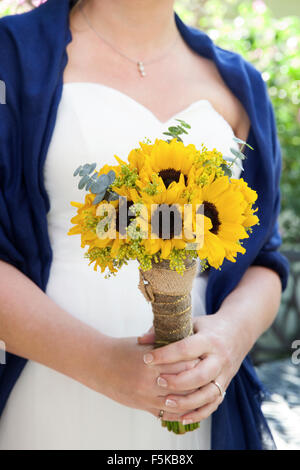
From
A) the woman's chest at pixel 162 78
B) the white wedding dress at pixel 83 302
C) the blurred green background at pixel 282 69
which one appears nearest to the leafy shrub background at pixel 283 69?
the blurred green background at pixel 282 69

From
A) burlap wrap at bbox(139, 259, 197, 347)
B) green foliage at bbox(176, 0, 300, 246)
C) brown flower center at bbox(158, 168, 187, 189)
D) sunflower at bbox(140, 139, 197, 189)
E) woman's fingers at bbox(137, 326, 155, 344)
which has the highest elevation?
sunflower at bbox(140, 139, 197, 189)

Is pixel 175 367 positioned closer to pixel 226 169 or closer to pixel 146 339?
pixel 146 339

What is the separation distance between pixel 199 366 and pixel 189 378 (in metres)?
0.04

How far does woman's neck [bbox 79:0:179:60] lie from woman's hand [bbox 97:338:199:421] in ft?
3.17

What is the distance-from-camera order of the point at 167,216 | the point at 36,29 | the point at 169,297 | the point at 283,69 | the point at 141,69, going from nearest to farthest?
the point at 167,216
the point at 169,297
the point at 36,29
the point at 141,69
the point at 283,69

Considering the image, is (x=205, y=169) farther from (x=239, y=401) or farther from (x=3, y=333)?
(x=239, y=401)

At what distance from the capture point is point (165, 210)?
0.91m

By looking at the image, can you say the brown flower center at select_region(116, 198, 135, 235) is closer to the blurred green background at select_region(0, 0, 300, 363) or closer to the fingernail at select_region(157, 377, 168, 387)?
the fingernail at select_region(157, 377, 168, 387)

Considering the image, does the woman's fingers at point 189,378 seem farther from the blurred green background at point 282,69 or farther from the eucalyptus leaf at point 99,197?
the blurred green background at point 282,69

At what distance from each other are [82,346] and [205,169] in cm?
60

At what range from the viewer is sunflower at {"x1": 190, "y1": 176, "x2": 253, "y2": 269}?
944 millimetres

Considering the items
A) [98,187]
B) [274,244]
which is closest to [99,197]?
[98,187]

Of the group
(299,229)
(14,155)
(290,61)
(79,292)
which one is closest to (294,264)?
(299,229)

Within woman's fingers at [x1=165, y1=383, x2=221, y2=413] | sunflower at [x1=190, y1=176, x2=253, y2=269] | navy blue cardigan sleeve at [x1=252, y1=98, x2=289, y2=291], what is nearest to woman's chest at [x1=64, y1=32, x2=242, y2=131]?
navy blue cardigan sleeve at [x1=252, y1=98, x2=289, y2=291]
